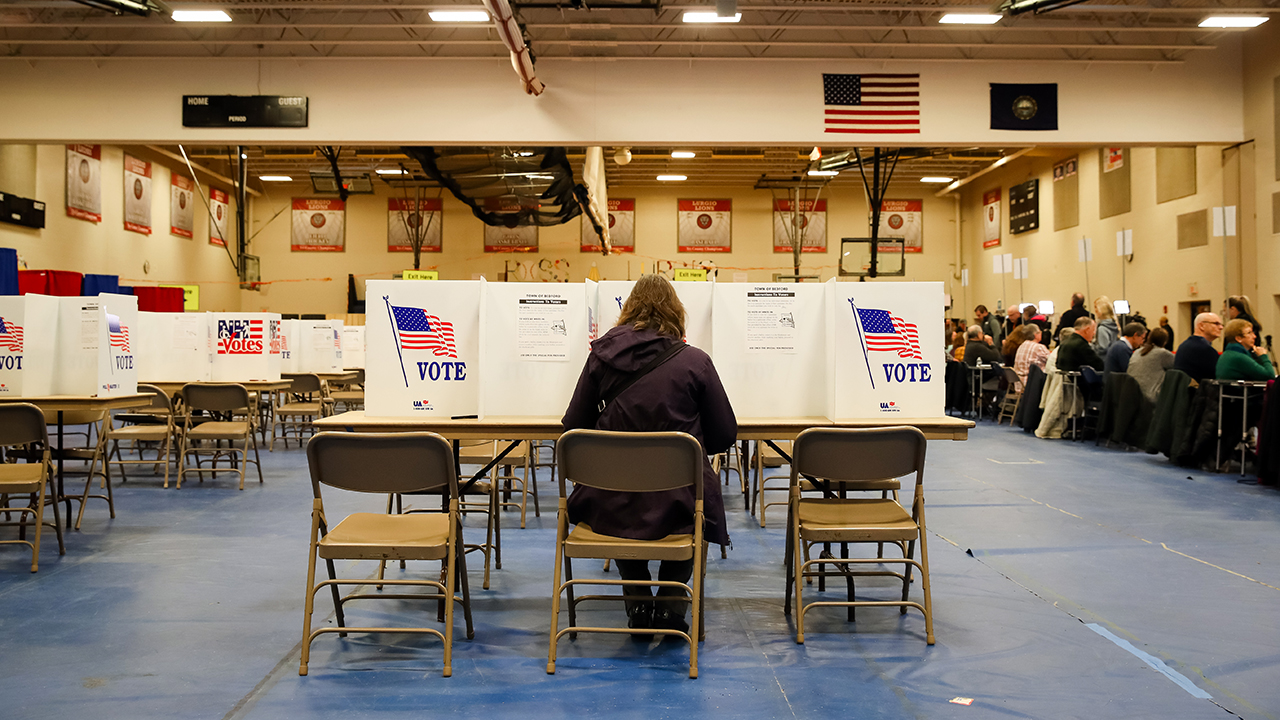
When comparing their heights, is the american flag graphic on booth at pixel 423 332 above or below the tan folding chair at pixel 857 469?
above

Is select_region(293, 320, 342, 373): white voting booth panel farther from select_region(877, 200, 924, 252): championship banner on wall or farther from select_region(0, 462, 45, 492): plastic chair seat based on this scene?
select_region(877, 200, 924, 252): championship banner on wall

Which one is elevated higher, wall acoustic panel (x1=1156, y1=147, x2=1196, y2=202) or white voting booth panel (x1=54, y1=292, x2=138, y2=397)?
wall acoustic panel (x1=1156, y1=147, x2=1196, y2=202)

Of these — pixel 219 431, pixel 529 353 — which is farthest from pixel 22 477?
pixel 529 353

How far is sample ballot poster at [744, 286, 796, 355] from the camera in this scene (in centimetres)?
350

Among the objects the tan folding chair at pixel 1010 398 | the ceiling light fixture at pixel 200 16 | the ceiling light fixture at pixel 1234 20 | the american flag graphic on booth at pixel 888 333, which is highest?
the ceiling light fixture at pixel 200 16

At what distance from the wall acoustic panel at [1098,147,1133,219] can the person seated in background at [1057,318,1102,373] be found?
5.07 m

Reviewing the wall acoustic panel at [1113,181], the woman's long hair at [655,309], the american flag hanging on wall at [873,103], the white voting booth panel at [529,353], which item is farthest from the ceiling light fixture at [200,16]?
the wall acoustic panel at [1113,181]

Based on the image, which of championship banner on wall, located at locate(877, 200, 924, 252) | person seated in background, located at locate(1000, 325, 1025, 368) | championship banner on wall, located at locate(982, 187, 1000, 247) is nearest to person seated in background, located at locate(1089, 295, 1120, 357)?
person seated in background, located at locate(1000, 325, 1025, 368)

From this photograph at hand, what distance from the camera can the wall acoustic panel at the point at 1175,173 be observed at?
1126cm

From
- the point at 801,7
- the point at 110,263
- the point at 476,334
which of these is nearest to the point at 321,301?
the point at 110,263

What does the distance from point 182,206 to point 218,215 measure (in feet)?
6.32

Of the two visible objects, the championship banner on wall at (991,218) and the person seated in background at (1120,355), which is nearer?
the person seated in background at (1120,355)

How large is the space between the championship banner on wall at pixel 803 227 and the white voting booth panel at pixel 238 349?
1434cm

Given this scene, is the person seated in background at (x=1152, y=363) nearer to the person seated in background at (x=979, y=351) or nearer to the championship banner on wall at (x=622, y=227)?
the person seated in background at (x=979, y=351)
